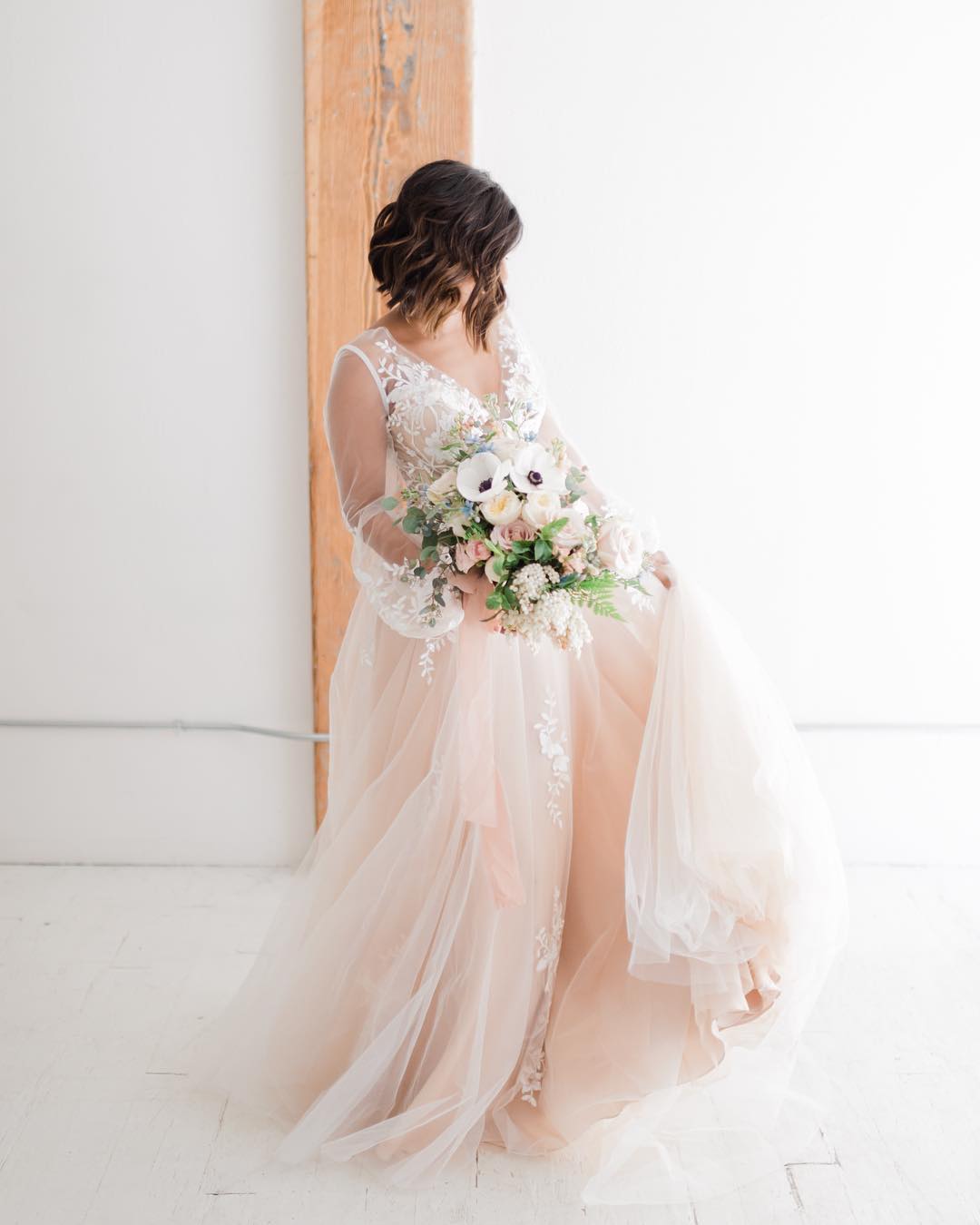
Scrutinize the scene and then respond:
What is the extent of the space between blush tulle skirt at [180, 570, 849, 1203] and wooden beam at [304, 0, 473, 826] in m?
1.17

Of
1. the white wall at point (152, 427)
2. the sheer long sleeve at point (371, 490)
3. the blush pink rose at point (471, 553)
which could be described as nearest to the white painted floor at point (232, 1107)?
the white wall at point (152, 427)

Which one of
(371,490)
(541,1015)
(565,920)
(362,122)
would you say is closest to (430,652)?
(371,490)

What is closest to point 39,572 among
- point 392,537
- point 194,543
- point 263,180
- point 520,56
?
point 194,543

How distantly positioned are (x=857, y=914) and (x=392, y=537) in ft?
6.27

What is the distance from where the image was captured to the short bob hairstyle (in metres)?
2.12

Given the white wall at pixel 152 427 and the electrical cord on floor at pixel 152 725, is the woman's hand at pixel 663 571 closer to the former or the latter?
the white wall at pixel 152 427

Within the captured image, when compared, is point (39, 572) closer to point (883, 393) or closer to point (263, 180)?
point (263, 180)

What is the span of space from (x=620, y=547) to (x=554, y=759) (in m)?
0.48

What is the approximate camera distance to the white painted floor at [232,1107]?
203cm

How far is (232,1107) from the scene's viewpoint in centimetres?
231

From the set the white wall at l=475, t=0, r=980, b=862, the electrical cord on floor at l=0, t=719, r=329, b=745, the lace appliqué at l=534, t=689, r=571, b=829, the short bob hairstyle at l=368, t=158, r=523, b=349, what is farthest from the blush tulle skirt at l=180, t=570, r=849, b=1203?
the white wall at l=475, t=0, r=980, b=862

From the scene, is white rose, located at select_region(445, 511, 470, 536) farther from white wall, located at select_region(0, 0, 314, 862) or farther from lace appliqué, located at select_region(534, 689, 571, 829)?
white wall, located at select_region(0, 0, 314, 862)

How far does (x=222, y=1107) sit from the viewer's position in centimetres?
231

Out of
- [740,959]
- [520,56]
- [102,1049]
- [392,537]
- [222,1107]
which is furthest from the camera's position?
[520,56]
